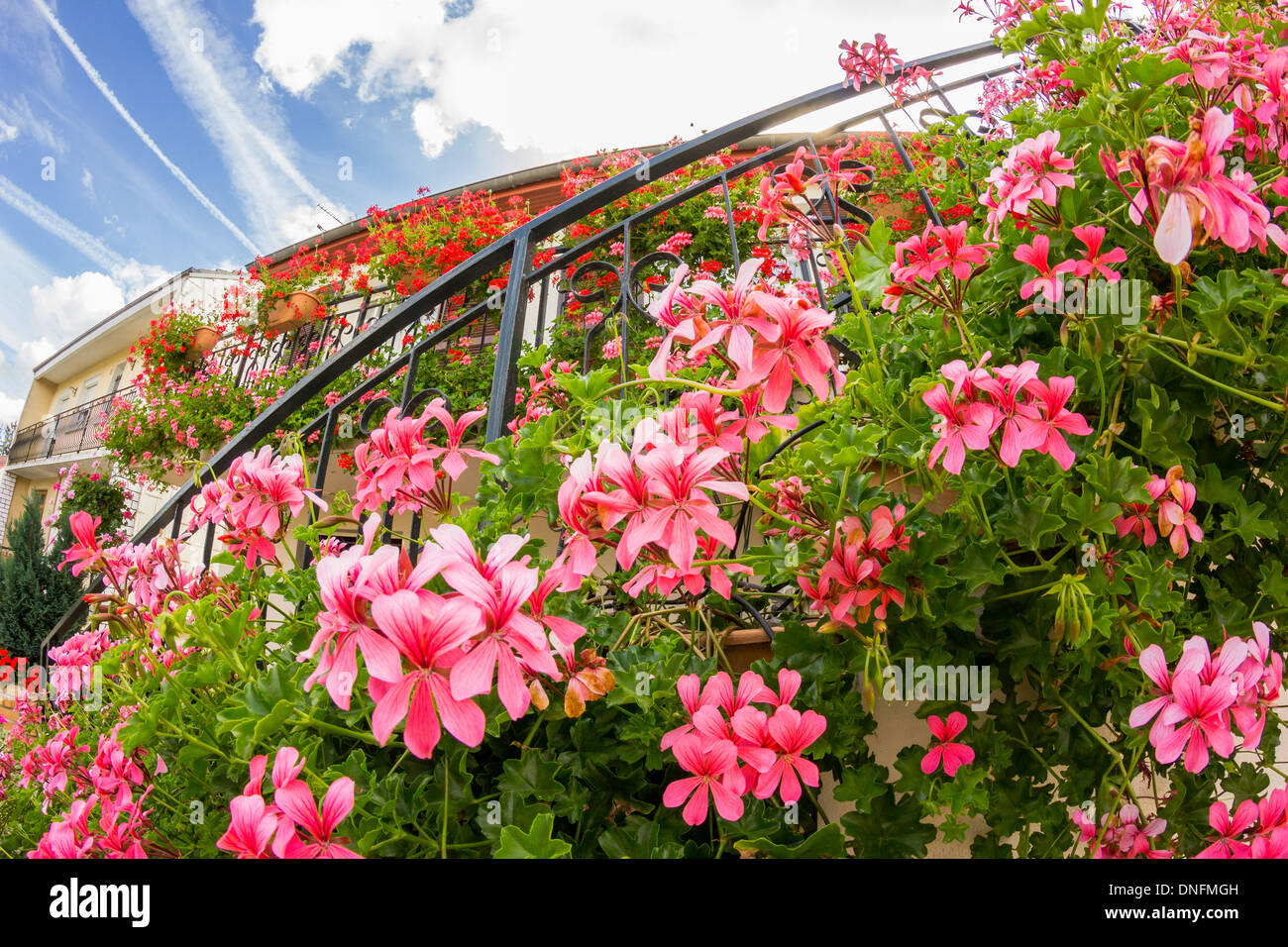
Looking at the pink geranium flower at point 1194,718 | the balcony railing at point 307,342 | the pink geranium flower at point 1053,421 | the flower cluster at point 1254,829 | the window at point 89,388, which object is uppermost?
the window at point 89,388

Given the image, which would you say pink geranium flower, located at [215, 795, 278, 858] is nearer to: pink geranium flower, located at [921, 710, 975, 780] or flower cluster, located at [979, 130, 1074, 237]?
pink geranium flower, located at [921, 710, 975, 780]

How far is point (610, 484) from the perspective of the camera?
29.9 inches

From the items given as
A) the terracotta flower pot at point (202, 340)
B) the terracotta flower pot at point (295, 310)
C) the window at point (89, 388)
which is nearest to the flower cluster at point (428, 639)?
the terracotta flower pot at point (295, 310)

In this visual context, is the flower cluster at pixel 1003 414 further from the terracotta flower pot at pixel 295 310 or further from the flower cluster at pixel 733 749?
the terracotta flower pot at pixel 295 310

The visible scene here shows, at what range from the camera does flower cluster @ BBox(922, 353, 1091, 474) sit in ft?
2.96

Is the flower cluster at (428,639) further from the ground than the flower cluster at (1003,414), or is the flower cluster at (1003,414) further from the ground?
the flower cluster at (1003,414)

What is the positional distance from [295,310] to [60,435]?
54.2 ft

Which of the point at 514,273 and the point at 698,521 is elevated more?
the point at 514,273

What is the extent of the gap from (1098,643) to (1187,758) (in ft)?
0.64

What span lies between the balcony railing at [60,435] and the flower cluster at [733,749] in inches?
688

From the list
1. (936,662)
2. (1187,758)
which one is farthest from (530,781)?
(1187,758)

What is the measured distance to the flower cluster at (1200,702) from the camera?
2.77ft

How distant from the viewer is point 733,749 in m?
0.85

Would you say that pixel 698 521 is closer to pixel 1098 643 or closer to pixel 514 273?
pixel 1098 643
